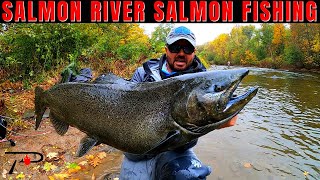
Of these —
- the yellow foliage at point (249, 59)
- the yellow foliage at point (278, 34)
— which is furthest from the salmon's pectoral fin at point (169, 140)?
the yellow foliage at point (278, 34)

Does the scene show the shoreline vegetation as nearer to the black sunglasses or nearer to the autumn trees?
the black sunglasses

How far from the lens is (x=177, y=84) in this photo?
7.46ft

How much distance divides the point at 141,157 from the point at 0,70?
365 inches

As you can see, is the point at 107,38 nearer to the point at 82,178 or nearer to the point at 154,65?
the point at 82,178

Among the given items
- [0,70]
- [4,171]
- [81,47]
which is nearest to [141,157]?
[4,171]

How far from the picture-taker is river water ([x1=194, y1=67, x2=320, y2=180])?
6.31m

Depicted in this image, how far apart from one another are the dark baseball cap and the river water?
349 centimetres

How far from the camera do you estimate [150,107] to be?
91.5 inches

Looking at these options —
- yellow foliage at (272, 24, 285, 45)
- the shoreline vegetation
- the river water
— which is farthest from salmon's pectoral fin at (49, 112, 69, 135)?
yellow foliage at (272, 24, 285, 45)

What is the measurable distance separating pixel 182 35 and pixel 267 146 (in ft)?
19.7

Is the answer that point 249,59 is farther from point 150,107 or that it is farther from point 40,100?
point 150,107

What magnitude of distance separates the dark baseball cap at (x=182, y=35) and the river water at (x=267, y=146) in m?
3.49

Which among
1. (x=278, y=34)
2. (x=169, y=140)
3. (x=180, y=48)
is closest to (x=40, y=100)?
(x=169, y=140)

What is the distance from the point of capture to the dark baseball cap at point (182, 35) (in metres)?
3.18
